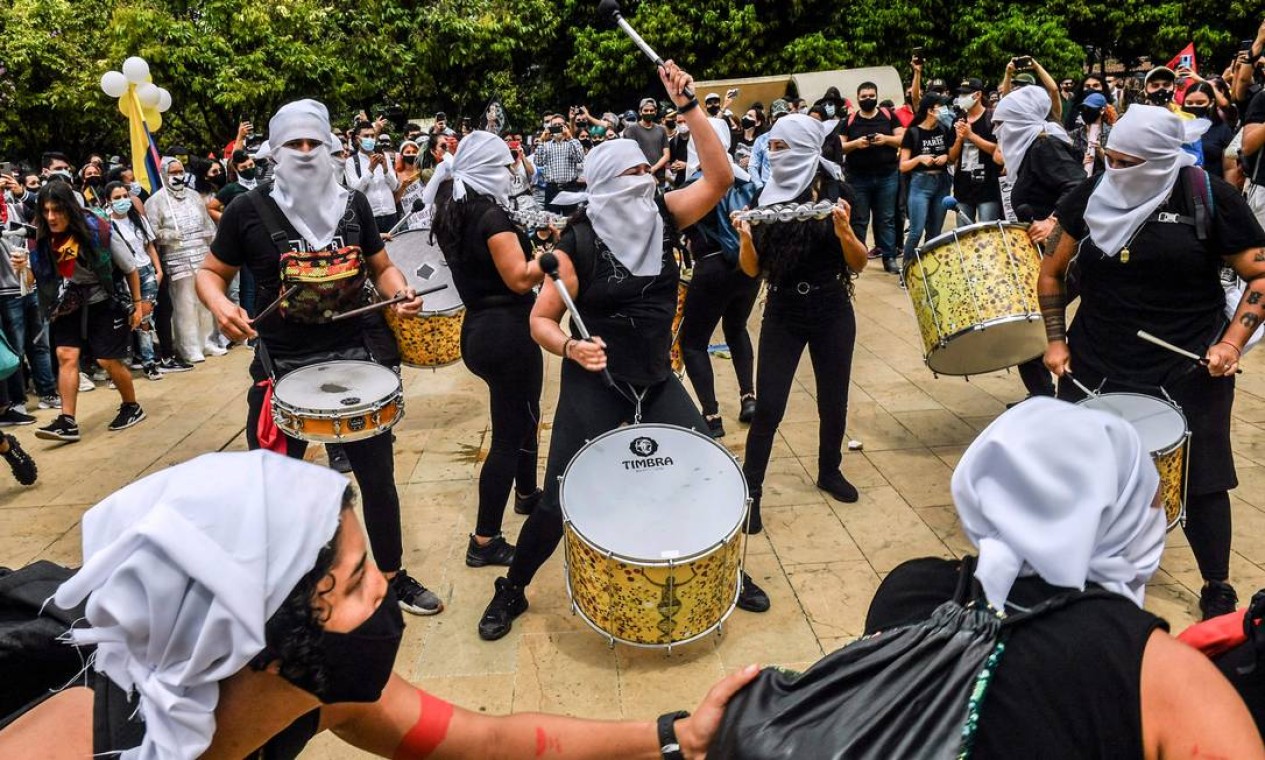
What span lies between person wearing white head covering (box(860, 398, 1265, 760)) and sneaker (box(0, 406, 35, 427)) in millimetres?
7671

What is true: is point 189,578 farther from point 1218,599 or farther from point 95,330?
point 95,330

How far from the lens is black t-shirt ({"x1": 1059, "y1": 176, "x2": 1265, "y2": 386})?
3648 mm

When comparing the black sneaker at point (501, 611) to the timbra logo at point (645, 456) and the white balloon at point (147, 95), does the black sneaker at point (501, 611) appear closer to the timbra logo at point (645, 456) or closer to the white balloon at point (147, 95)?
the timbra logo at point (645, 456)

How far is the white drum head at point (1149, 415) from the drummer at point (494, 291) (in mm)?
2363

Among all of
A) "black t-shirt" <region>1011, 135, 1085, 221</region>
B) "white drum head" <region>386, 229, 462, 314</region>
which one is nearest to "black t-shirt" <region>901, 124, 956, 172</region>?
"black t-shirt" <region>1011, 135, 1085, 221</region>

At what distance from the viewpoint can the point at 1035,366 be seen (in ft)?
18.6

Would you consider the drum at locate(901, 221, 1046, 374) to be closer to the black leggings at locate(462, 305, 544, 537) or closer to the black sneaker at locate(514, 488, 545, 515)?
the black leggings at locate(462, 305, 544, 537)

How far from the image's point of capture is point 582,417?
12.5 ft

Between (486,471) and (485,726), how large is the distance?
2.31 metres

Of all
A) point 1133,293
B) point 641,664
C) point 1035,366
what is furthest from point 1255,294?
point 641,664

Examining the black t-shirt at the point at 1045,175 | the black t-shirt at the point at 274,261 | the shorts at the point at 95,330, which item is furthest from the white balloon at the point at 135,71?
the black t-shirt at the point at 1045,175

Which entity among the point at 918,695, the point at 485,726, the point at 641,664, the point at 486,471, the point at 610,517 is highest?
the point at 918,695

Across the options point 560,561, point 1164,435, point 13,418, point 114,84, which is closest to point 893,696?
point 1164,435

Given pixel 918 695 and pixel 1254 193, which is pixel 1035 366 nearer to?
pixel 1254 193
